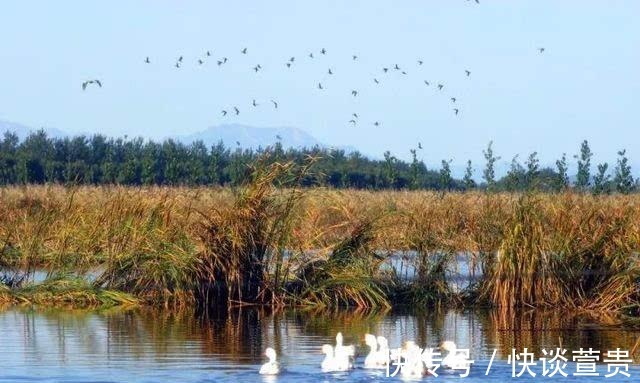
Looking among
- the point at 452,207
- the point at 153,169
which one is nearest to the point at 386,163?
the point at 153,169

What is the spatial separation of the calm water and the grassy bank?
59cm

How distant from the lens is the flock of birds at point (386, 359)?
12.0 m

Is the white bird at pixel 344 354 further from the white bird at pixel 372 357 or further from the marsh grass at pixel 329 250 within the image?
the marsh grass at pixel 329 250

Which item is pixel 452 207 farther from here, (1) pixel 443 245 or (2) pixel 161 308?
(2) pixel 161 308

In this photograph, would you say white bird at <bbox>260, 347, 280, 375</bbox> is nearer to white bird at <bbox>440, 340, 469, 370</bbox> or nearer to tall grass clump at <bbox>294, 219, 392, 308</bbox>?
white bird at <bbox>440, 340, 469, 370</bbox>

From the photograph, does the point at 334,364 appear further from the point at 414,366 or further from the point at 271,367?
the point at 414,366

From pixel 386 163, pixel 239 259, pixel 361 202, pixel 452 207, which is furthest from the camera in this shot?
pixel 386 163

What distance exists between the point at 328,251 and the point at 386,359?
5583 mm

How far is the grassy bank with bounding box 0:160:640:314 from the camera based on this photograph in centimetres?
1705

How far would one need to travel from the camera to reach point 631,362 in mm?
12906

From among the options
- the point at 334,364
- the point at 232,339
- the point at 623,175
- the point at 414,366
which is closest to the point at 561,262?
the point at 232,339

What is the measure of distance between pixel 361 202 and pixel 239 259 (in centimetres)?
716

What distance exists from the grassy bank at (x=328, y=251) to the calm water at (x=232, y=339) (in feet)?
1.95

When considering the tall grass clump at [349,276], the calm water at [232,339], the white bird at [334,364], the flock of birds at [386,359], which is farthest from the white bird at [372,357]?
the tall grass clump at [349,276]
